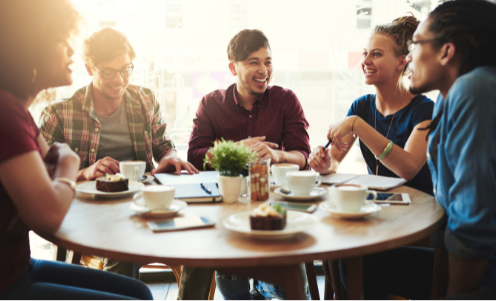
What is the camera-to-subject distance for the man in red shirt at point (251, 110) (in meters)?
2.32

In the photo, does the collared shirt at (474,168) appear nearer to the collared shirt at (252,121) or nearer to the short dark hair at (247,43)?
the collared shirt at (252,121)

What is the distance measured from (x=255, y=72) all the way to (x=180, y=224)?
4.61ft

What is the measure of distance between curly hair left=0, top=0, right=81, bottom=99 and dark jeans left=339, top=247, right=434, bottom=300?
4.15ft

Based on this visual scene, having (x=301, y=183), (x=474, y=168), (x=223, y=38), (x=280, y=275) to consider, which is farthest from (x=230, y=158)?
(x=223, y=38)

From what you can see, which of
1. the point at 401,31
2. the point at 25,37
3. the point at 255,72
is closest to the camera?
the point at 25,37

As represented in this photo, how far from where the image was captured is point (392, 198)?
1399 millimetres

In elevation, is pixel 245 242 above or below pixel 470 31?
below

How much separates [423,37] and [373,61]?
72cm

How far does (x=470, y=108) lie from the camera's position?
42.1 inches

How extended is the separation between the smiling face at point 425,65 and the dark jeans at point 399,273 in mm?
630

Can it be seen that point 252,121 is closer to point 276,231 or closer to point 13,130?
point 276,231

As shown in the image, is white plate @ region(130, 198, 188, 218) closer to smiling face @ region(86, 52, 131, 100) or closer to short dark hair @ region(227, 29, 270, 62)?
smiling face @ region(86, 52, 131, 100)

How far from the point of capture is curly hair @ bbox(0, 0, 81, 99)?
1081mm

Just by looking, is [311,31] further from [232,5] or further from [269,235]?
[269,235]
